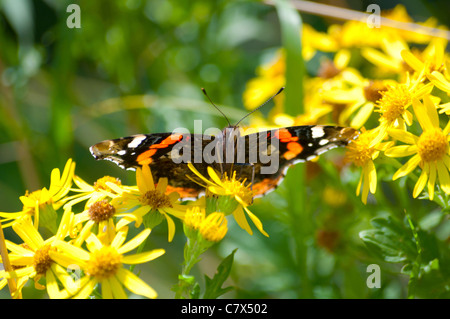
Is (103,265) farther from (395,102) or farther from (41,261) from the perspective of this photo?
(395,102)

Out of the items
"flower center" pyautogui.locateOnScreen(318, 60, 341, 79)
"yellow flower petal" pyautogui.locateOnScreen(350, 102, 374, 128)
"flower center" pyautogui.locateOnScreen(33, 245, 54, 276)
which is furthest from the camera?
"flower center" pyautogui.locateOnScreen(318, 60, 341, 79)

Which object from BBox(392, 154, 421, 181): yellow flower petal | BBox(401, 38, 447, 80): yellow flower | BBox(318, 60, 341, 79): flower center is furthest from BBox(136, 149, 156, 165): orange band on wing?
BBox(318, 60, 341, 79): flower center

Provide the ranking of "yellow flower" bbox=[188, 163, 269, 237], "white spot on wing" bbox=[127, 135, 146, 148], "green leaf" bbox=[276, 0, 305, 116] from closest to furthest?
"yellow flower" bbox=[188, 163, 269, 237] < "white spot on wing" bbox=[127, 135, 146, 148] < "green leaf" bbox=[276, 0, 305, 116]

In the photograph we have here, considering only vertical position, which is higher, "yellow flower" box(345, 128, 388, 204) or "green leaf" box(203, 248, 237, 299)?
"yellow flower" box(345, 128, 388, 204)

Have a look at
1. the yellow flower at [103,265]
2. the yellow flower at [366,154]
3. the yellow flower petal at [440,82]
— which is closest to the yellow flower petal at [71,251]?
the yellow flower at [103,265]

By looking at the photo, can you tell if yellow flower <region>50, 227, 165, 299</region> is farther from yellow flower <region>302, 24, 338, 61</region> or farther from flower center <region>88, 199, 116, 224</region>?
yellow flower <region>302, 24, 338, 61</region>
